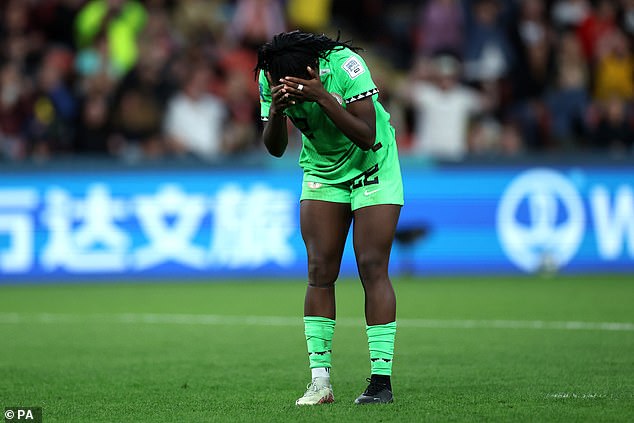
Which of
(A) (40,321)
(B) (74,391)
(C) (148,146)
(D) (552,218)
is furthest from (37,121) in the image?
(B) (74,391)

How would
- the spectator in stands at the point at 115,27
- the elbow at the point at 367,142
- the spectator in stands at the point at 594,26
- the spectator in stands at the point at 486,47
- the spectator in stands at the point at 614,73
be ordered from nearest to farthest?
the elbow at the point at 367,142 → the spectator in stands at the point at 115,27 → the spectator in stands at the point at 614,73 → the spectator in stands at the point at 486,47 → the spectator in stands at the point at 594,26

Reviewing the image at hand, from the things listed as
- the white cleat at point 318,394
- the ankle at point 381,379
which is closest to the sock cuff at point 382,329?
the ankle at point 381,379

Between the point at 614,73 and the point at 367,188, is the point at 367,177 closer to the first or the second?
the point at 367,188

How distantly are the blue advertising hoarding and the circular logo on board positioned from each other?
0.05 ft

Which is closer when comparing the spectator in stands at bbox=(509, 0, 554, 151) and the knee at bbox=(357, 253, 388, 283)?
the knee at bbox=(357, 253, 388, 283)

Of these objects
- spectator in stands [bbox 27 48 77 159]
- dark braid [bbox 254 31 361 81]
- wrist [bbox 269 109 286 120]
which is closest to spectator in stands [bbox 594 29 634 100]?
spectator in stands [bbox 27 48 77 159]

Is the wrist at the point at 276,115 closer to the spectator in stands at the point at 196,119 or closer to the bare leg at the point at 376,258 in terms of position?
the bare leg at the point at 376,258

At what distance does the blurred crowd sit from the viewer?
17719 mm

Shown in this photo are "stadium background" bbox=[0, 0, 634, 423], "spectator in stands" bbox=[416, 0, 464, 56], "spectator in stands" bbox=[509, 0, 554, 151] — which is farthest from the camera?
"spectator in stands" bbox=[416, 0, 464, 56]

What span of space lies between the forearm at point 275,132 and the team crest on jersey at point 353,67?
463 mm

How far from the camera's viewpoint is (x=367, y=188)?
7.18 m

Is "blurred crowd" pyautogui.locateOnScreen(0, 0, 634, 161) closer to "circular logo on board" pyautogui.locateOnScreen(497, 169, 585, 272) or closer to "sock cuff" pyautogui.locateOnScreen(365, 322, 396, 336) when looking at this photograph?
"circular logo on board" pyautogui.locateOnScreen(497, 169, 585, 272)

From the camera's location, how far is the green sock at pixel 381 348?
7.03 meters

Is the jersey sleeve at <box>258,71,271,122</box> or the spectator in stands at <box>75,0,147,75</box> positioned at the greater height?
the spectator in stands at <box>75,0,147,75</box>
